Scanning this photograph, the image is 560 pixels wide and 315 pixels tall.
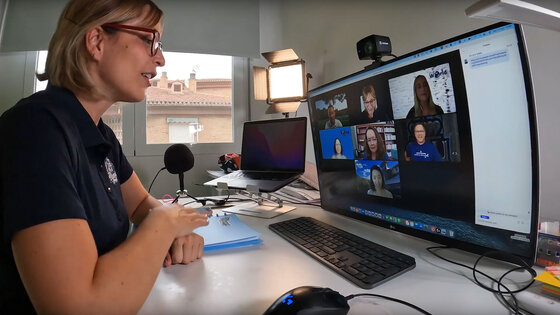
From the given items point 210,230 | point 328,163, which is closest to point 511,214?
point 328,163

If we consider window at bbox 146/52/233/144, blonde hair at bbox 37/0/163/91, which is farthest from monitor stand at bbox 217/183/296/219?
window at bbox 146/52/233/144

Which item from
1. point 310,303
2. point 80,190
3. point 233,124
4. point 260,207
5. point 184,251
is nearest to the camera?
point 310,303

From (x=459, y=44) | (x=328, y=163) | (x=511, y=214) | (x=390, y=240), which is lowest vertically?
(x=390, y=240)

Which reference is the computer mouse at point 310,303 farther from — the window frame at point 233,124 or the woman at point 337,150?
the window frame at point 233,124

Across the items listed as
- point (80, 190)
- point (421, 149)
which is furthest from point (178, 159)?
point (421, 149)

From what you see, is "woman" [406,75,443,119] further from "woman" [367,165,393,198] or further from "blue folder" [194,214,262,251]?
"blue folder" [194,214,262,251]

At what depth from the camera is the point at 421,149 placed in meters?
0.67

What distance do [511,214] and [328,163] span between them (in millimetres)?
555

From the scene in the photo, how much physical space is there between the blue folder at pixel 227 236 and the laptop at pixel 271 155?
0.87 ft

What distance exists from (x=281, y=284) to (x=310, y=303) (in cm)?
13

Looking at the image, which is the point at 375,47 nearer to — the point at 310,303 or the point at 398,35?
the point at 398,35

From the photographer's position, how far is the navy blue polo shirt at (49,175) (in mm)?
414

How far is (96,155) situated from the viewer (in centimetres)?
62

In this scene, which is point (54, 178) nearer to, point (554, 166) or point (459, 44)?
point (459, 44)
